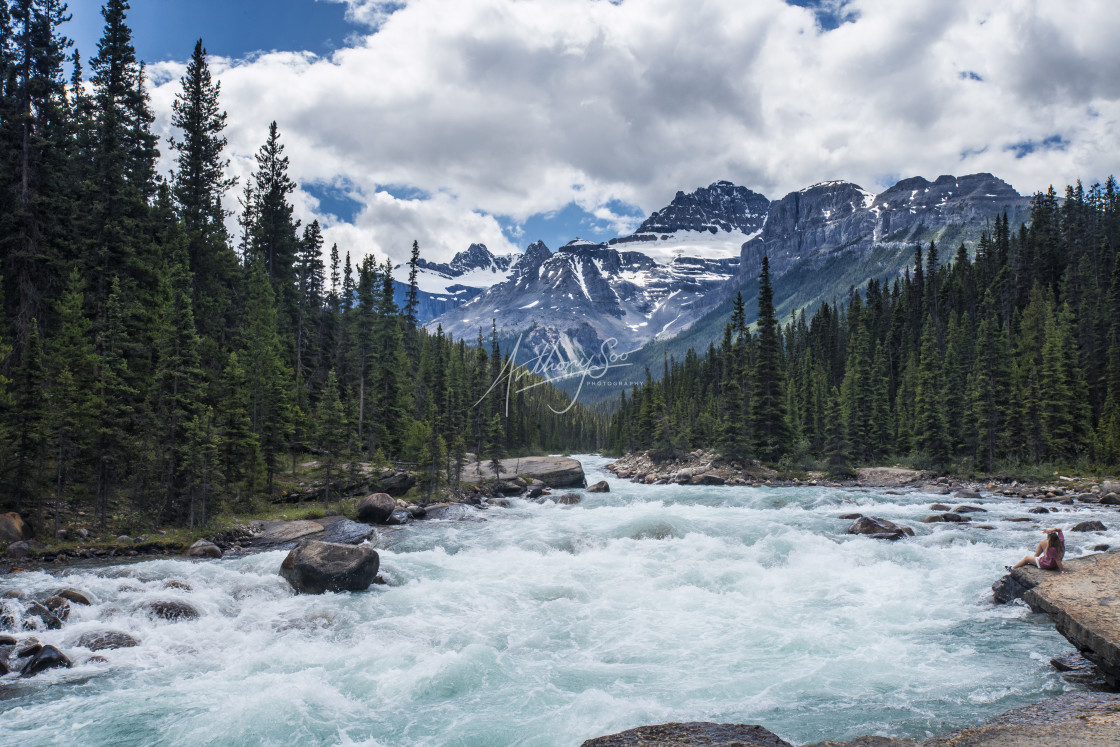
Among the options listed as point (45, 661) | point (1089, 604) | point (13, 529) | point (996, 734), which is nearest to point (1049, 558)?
point (1089, 604)

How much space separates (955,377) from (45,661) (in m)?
73.8

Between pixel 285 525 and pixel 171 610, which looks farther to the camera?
pixel 285 525

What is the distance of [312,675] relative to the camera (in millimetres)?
11266

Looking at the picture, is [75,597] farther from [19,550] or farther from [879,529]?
[879,529]

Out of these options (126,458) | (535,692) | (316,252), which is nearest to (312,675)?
(535,692)

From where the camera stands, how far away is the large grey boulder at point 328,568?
16.3 metres

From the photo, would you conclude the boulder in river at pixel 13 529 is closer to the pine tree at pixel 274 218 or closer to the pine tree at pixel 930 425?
the pine tree at pixel 274 218

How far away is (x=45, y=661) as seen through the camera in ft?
36.6

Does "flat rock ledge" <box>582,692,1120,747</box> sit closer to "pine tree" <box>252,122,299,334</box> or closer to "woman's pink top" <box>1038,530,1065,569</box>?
"woman's pink top" <box>1038,530,1065,569</box>

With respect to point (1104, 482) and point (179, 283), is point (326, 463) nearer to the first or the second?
point (179, 283)

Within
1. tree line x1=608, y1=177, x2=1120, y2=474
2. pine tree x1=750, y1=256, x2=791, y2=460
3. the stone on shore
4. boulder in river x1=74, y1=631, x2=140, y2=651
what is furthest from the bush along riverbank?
tree line x1=608, y1=177, x2=1120, y2=474

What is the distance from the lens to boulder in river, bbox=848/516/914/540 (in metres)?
22.7

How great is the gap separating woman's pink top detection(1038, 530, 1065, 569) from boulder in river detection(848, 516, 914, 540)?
837 centimetres

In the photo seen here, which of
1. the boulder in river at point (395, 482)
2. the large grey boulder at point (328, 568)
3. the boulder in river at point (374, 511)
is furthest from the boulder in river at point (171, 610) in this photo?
the boulder in river at point (395, 482)
